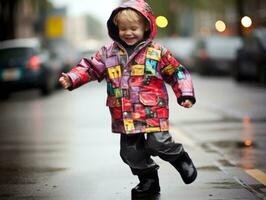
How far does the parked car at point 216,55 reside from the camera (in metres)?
32.8

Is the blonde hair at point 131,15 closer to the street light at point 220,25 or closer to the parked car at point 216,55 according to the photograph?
the street light at point 220,25

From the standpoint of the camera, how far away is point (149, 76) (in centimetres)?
618

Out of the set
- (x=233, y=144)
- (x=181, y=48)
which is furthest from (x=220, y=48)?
A: (x=233, y=144)

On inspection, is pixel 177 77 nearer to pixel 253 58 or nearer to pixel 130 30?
pixel 130 30

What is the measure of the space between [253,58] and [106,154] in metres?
16.4

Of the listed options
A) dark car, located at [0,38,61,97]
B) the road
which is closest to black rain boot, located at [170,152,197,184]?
the road

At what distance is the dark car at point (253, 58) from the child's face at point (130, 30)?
58.3 ft

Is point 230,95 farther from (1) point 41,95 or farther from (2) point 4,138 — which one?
(2) point 4,138

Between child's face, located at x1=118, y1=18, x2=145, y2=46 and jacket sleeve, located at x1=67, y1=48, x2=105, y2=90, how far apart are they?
24 cm

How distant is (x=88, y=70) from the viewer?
20.9 ft

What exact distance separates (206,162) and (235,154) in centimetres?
71

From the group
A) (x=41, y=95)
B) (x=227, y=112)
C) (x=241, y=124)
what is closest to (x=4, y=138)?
(x=241, y=124)

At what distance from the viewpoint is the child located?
20.2ft


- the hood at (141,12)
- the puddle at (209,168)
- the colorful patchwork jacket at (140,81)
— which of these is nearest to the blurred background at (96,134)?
the puddle at (209,168)
